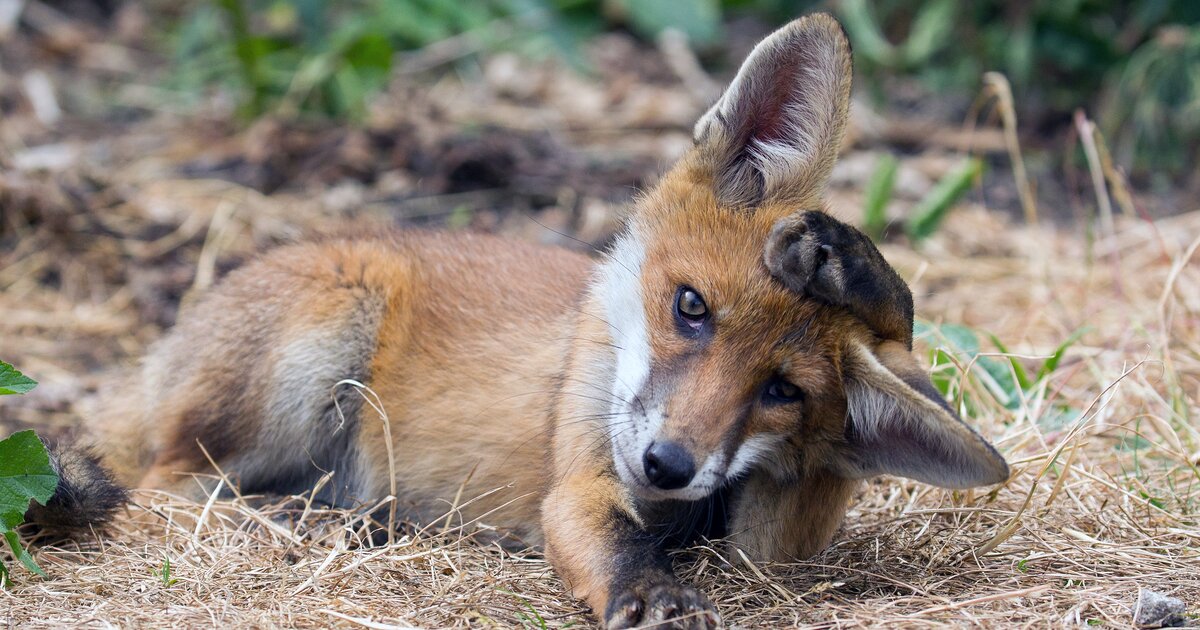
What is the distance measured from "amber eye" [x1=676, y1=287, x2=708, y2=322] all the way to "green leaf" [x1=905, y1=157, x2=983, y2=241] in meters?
4.45

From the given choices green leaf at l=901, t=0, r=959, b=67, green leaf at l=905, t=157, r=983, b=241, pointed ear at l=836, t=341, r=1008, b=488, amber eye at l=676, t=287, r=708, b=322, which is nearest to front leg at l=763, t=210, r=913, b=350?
pointed ear at l=836, t=341, r=1008, b=488

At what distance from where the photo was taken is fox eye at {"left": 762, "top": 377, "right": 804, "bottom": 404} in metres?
3.51

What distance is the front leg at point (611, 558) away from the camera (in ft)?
11.2

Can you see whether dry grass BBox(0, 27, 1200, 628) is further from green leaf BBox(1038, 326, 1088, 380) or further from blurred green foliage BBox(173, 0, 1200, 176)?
blurred green foliage BBox(173, 0, 1200, 176)

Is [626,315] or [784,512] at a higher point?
[626,315]

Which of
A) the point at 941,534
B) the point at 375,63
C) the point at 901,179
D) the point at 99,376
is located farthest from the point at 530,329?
the point at 901,179

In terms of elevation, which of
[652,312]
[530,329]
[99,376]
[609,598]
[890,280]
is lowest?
[99,376]

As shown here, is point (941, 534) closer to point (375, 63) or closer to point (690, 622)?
point (690, 622)

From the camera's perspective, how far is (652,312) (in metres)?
3.77

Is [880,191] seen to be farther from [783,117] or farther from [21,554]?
[21,554]

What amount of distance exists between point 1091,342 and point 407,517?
3.95 meters

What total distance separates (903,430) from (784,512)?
556mm

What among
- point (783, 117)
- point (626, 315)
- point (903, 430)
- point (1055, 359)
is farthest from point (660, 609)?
point (1055, 359)

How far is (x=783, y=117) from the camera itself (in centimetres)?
407
